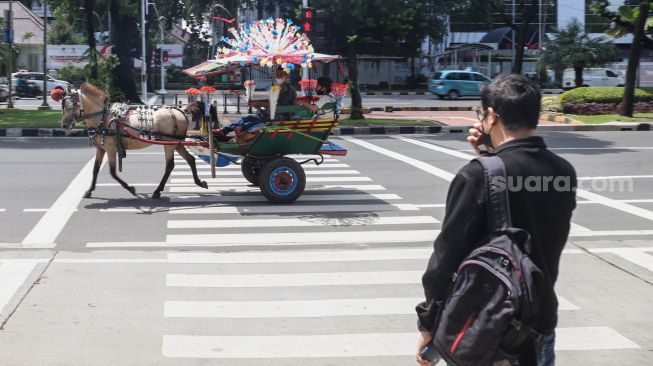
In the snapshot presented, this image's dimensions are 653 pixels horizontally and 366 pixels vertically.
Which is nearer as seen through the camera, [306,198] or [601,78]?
[306,198]

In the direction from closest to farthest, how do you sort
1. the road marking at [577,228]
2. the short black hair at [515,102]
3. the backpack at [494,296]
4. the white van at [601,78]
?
the backpack at [494,296] → the short black hair at [515,102] → the road marking at [577,228] → the white van at [601,78]

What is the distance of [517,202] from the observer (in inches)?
130

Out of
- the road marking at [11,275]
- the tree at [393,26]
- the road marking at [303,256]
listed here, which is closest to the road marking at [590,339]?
the road marking at [303,256]

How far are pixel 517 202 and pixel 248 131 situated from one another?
30.7ft

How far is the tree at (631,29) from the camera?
27.1m

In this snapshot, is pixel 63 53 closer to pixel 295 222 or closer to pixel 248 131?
pixel 248 131

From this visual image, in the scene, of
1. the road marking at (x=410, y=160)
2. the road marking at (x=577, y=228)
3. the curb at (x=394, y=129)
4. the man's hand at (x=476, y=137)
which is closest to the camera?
the man's hand at (x=476, y=137)

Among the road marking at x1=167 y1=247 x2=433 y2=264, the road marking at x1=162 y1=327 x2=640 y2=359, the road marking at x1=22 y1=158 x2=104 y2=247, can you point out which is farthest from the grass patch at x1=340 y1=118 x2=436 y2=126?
the road marking at x1=162 y1=327 x2=640 y2=359

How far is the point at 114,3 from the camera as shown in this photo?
34.8 meters

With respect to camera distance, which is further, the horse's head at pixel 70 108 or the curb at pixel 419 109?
the curb at pixel 419 109

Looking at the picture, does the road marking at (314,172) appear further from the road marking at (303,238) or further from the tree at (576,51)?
the tree at (576,51)

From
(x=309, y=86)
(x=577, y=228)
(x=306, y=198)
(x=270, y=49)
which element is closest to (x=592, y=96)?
(x=309, y=86)

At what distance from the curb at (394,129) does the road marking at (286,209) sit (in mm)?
11709

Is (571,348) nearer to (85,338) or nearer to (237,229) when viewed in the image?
(85,338)
